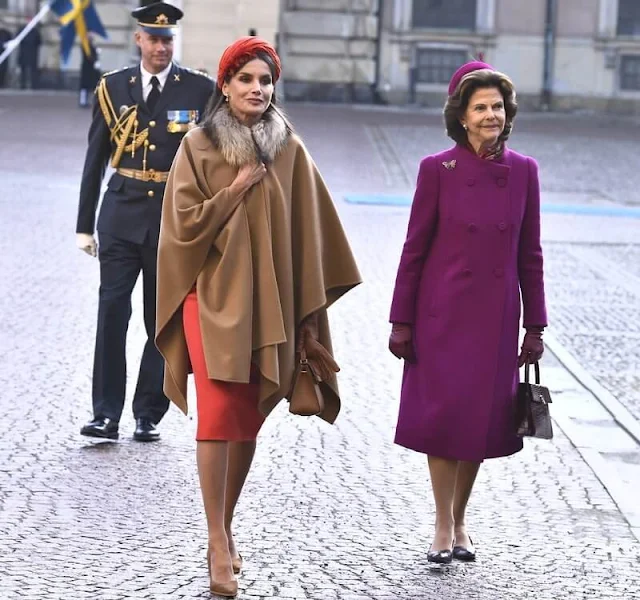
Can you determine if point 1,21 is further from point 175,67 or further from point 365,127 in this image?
point 175,67

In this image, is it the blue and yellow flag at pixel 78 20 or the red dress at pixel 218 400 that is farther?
the blue and yellow flag at pixel 78 20

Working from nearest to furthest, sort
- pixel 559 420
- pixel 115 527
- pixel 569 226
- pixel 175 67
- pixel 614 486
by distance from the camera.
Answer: pixel 115 527, pixel 614 486, pixel 175 67, pixel 559 420, pixel 569 226

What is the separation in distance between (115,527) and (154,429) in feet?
5.13

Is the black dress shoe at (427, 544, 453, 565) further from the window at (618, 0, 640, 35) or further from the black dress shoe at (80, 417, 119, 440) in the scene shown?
the window at (618, 0, 640, 35)

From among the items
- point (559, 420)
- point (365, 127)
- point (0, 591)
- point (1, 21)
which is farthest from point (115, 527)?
point (1, 21)

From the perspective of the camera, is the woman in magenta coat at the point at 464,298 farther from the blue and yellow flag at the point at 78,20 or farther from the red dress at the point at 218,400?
the blue and yellow flag at the point at 78,20

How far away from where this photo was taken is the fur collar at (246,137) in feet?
17.0

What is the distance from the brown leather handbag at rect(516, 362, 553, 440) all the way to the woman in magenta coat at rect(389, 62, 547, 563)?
0.03m

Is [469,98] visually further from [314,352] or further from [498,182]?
[314,352]

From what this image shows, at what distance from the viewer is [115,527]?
5.82 metres

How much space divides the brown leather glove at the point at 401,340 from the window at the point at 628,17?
31.1 m

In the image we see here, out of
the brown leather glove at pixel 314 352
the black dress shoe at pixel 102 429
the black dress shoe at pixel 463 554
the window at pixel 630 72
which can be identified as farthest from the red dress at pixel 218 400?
the window at pixel 630 72

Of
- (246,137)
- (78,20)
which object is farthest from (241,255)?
(78,20)

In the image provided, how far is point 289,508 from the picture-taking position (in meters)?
6.20
